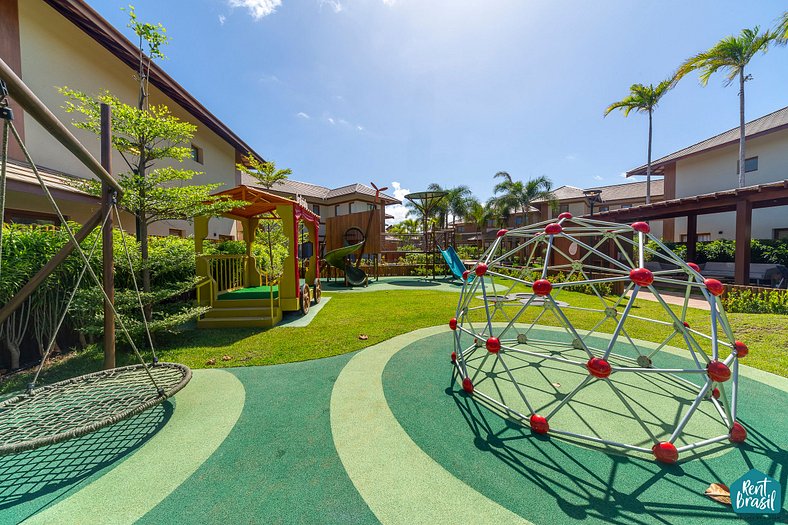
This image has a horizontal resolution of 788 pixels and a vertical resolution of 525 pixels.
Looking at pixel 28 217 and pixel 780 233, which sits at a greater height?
pixel 780 233

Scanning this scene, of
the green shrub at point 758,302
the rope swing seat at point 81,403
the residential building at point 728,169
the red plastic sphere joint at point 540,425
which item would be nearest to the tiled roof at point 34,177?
the rope swing seat at point 81,403

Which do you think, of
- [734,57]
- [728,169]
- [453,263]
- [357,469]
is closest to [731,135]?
[728,169]

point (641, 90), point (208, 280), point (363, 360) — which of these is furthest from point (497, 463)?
point (641, 90)

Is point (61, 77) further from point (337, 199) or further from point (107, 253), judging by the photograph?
point (337, 199)

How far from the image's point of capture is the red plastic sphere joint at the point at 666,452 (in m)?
2.26

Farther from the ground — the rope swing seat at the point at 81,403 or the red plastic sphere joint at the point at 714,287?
the red plastic sphere joint at the point at 714,287

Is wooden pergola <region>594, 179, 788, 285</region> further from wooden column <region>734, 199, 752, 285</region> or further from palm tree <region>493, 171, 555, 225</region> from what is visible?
palm tree <region>493, 171, 555, 225</region>

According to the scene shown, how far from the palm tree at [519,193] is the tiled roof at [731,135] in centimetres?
786

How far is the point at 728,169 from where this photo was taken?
18.4m

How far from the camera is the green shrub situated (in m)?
7.30

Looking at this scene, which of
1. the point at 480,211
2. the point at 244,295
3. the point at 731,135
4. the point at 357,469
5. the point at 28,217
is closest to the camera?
the point at 357,469

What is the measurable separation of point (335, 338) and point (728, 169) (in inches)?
1088

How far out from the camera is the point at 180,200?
509 cm

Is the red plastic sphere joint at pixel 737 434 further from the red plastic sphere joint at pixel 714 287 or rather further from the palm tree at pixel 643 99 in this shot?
the palm tree at pixel 643 99
